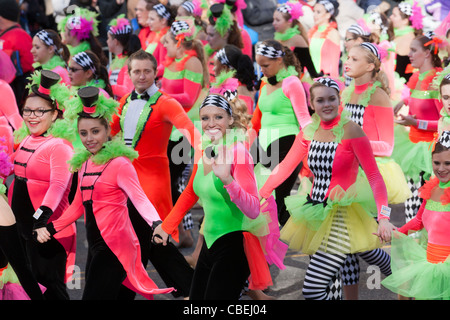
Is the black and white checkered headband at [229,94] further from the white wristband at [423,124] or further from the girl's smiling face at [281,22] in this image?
the girl's smiling face at [281,22]

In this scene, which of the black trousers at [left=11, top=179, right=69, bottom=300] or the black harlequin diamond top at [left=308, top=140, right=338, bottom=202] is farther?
the black trousers at [left=11, top=179, right=69, bottom=300]

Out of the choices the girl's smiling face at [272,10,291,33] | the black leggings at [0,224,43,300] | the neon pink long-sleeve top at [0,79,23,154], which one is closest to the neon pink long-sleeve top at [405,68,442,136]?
the girl's smiling face at [272,10,291,33]

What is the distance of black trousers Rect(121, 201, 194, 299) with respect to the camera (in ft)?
20.5

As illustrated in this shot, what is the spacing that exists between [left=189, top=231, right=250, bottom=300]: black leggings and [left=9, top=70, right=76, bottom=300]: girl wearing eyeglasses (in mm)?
1313

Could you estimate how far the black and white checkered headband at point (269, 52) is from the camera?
25.9ft

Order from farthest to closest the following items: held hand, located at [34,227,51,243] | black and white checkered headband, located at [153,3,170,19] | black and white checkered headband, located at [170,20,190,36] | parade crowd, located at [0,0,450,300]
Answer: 1. black and white checkered headband, located at [153,3,170,19]
2. black and white checkered headband, located at [170,20,190,36]
3. held hand, located at [34,227,51,243]
4. parade crowd, located at [0,0,450,300]

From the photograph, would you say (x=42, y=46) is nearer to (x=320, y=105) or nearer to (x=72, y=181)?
(x=72, y=181)

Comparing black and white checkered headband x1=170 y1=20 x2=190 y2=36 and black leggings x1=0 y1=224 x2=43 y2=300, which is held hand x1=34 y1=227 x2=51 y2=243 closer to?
black leggings x1=0 y1=224 x2=43 y2=300

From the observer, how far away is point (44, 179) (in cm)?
627

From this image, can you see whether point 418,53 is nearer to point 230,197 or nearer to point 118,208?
point 230,197

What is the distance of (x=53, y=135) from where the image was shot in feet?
20.6

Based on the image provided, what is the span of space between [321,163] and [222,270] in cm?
127

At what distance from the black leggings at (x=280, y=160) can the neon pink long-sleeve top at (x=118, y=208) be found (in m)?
2.45

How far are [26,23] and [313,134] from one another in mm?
8976
